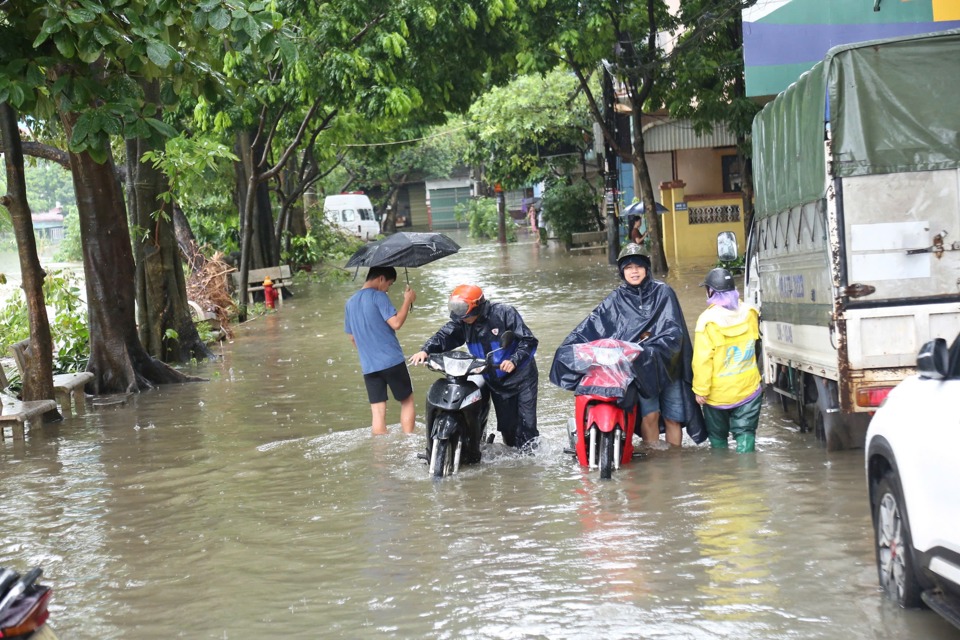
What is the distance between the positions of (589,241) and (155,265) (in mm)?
25924

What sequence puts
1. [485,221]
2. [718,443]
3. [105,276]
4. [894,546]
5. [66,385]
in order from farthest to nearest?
[485,221], [105,276], [66,385], [718,443], [894,546]

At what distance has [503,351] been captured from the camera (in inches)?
321

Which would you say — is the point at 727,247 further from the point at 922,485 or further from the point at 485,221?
the point at 485,221

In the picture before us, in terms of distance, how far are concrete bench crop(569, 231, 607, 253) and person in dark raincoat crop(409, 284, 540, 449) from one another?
99.6 feet

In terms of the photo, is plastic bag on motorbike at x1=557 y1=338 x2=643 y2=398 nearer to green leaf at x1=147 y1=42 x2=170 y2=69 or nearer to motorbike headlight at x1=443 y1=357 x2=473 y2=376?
motorbike headlight at x1=443 y1=357 x2=473 y2=376

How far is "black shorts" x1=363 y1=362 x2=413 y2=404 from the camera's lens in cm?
942

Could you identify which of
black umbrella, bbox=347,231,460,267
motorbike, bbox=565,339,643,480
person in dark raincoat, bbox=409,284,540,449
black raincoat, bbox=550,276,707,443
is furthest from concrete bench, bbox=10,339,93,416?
motorbike, bbox=565,339,643,480

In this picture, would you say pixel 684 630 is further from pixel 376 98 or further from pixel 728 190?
pixel 728 190

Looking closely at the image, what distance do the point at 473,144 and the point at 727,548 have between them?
43.5 metres

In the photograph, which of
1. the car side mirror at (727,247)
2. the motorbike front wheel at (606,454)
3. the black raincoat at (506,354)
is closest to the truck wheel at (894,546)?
the motorbike front wheel at (606,454)

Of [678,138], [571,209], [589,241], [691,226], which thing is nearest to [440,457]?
[691,226]

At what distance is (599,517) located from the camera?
6812mm

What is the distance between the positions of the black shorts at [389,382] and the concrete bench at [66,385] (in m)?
A: 4.35

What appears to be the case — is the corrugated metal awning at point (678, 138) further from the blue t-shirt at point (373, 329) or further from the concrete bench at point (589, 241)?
the blue t-shirt at point (373, 329)
